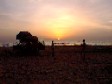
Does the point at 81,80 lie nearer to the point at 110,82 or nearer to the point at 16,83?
the point at 110,82

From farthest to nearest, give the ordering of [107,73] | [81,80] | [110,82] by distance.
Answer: [107,73], [81,80], [110,82]

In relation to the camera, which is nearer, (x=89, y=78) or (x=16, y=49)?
(x=89, y=78)

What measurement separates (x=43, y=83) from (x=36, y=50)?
1998cm

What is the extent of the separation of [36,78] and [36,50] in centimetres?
1878

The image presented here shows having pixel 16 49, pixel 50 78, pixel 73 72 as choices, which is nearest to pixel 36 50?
pixel 16 49

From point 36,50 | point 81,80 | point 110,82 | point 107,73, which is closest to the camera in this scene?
point 110,82

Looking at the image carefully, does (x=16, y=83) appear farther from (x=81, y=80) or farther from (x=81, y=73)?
(x=81, y=73)

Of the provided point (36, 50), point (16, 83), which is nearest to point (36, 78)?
point (16, 83)

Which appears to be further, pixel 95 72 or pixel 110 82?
pixel 95 72

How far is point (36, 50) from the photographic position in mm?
32469

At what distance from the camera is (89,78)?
1369 centimetres

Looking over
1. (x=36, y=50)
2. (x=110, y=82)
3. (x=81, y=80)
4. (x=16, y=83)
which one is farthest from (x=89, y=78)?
(x=36, y=50)

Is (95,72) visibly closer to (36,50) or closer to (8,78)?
(8,78)

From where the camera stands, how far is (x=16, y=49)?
32875mm
